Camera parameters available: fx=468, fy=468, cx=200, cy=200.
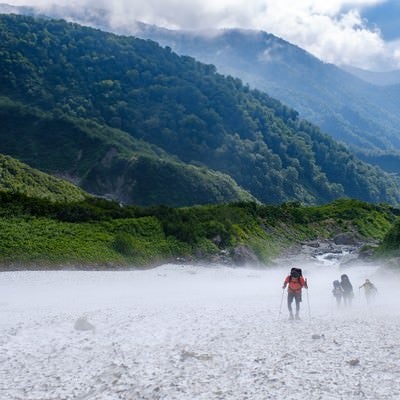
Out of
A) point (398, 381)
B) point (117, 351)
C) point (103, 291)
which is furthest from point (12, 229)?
point (398, 381)

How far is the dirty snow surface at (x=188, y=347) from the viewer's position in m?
12.2

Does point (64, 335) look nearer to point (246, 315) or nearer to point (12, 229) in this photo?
point (246, 315)

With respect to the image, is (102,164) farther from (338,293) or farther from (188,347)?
(188,347)

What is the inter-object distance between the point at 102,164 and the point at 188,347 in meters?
149

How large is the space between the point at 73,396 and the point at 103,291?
55.3 feet

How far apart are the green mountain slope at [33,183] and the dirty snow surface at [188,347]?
57.6 meters

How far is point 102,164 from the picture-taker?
15962 cm

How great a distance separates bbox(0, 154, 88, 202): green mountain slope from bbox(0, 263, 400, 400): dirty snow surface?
57596 millimetres

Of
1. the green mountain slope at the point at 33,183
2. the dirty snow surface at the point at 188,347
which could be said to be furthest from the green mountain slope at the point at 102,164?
the dirty snow surface at the point at 188,347

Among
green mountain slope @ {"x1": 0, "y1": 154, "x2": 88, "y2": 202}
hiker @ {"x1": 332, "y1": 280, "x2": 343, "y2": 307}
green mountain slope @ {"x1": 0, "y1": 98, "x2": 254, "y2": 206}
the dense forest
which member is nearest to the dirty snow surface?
hiker @ {"x1": 332, "y1": 280, "x2": 343, "y2": 307}

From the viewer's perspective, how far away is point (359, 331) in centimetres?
1770

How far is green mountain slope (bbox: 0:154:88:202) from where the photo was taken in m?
82.0

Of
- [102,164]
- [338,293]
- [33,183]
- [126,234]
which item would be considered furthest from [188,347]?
[102,164]

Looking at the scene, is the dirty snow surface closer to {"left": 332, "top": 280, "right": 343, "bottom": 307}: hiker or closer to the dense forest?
{"left": 332, "top": 280, "right": 343, "bottom": 307}: hiker
